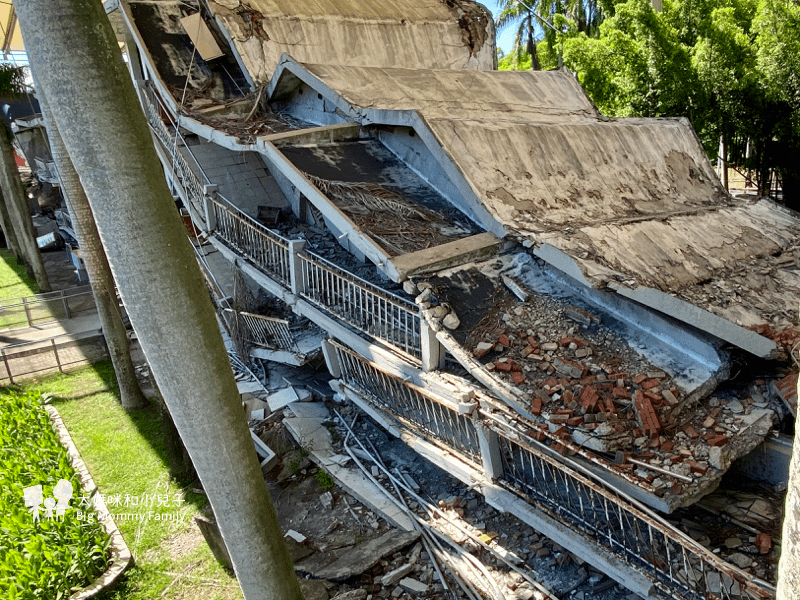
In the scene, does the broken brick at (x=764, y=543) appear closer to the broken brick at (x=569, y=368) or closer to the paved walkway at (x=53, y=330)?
the broken brick at (x=569, y=368)

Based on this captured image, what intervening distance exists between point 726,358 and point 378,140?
5702 mm

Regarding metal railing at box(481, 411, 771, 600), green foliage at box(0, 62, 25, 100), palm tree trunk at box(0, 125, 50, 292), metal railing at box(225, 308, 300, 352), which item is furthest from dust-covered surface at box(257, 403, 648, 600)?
green foliage at box(0, 62, 25, 100)

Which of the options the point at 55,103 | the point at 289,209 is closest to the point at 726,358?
the point at 55,103

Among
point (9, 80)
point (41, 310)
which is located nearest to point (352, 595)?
point (41, 310)

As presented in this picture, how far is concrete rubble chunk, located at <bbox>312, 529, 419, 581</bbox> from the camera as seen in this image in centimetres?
631

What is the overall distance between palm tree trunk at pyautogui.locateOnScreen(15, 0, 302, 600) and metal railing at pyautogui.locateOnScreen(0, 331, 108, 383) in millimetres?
9391

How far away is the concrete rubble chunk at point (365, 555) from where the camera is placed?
6309mm

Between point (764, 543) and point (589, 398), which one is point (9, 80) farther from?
point (764, 543)

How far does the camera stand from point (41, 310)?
14906 mm

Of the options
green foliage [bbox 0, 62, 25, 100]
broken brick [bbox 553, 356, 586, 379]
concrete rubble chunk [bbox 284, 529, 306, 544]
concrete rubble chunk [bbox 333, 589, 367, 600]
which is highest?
green foliage [bbox 0, 62, 25, 100]

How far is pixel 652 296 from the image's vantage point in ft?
18.1

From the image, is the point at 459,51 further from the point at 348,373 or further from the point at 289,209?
the point at 348,373

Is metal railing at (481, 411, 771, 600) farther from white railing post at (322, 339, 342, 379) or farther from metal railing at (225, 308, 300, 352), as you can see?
metal railing at (225, 308, 300, 352)

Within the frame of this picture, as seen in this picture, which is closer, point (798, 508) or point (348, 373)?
point (798, 508)
